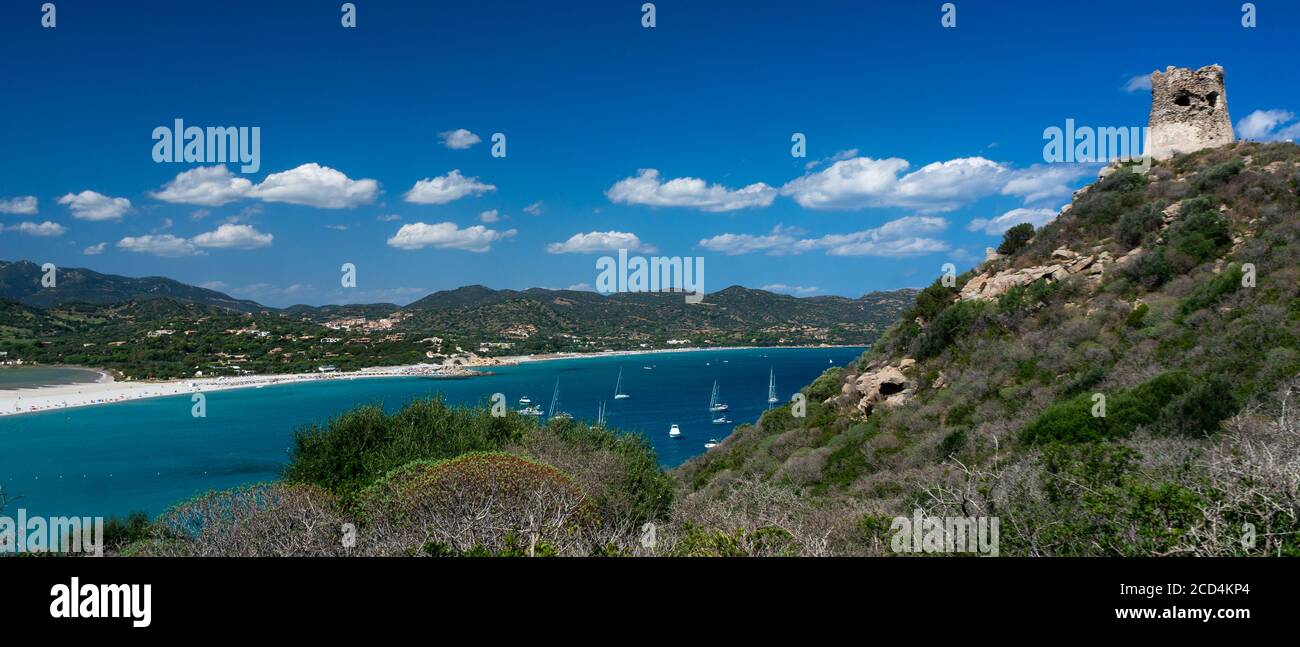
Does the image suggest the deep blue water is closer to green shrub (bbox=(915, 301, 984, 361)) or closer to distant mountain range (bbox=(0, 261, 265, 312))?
green shrub (bbox=(915, 301, 984, 361))

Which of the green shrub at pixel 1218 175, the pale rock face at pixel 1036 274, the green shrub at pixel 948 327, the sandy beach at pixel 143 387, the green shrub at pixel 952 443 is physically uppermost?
Answer: the green shrub at pixel 1218 175

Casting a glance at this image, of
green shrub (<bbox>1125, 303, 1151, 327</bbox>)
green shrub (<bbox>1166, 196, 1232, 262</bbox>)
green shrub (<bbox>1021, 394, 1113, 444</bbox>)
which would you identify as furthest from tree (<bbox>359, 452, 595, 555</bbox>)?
green shrub (<bbox>1166, 196, 1232, 262</bbox>)

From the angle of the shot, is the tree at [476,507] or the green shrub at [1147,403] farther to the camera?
the green shrub at [1147,403]

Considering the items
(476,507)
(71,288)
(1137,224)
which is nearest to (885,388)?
(1137,224)

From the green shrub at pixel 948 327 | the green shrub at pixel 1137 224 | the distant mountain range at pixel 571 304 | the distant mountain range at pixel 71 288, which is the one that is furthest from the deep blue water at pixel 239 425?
the distant mountain range at pixel 71 288

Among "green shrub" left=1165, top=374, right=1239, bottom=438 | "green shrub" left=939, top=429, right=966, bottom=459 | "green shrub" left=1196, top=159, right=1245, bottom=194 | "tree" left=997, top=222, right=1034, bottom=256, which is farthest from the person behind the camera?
"tree" left=997, top=222, right=1034, bottom=256

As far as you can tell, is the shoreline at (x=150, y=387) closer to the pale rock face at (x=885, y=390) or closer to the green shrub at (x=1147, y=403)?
the pale rock face at (x=885, y=390)
